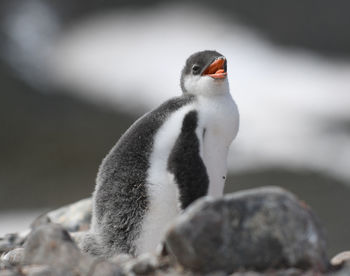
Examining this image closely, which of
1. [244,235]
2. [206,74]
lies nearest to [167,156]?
[206,74]

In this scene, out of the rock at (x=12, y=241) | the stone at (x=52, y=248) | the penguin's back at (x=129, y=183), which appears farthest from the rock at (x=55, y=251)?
the rock at (x=12, y=241)

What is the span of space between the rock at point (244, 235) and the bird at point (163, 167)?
0.86 m

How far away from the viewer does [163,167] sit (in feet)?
15.9

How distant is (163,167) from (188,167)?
7.6 inches

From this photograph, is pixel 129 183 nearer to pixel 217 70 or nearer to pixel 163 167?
pixel 163 167

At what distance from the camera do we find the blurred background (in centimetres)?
1909

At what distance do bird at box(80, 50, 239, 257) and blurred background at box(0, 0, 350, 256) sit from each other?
10.8 meters

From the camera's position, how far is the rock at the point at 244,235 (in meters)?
3.82

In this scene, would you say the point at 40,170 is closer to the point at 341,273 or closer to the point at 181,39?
the point at 181,39

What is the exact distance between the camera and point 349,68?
79.7ft

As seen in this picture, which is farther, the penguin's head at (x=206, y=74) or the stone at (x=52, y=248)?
the penguin's head at (x=206, y=74)

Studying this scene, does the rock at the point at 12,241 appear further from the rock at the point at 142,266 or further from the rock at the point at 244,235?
the rock at the point at 244,235

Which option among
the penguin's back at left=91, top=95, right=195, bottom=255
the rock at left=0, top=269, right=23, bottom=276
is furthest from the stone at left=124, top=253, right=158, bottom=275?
the penguin's back at left=91, top=95, right=195, bottom=255

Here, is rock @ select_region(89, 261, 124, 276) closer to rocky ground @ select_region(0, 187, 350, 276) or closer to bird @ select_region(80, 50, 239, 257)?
rocky ground @ select_region(0, 187, 350, 276)
